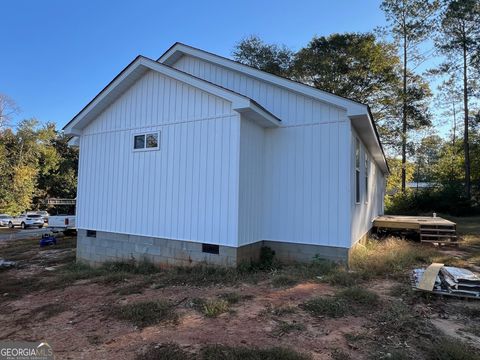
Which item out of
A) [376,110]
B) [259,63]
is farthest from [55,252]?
[376,110]

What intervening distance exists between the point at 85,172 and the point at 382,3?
92.4 ft

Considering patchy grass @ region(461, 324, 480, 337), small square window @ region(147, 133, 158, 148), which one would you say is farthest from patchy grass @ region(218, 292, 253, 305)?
small square window @ region(147, 133, 158, 148)

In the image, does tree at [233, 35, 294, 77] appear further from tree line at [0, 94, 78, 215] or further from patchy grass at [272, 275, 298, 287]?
tree line at [0, 94, 78, 215]

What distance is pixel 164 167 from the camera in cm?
762

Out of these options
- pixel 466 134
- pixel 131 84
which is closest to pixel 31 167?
pixel 131 84

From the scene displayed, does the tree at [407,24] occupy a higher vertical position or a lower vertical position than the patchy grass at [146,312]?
higher

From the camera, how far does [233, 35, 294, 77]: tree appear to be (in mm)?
24359

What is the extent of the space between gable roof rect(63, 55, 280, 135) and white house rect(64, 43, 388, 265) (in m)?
0.03

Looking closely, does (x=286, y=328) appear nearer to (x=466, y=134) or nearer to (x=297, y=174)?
(x=297, y=174)

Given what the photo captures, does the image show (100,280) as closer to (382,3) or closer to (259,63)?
(259,63)

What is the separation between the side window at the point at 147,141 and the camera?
310 inches

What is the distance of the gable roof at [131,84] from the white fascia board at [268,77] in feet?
3.13

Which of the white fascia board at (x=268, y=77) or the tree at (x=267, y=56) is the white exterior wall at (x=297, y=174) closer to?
the white fascia board at (x=268, y=77)

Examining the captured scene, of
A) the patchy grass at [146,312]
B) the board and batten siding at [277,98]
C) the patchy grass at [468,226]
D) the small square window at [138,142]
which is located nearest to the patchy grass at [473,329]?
the patchy grass at [146,312]
